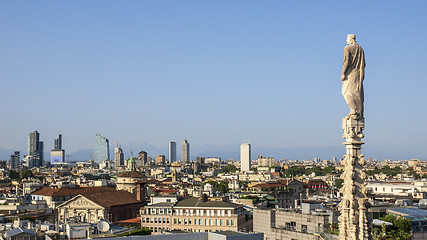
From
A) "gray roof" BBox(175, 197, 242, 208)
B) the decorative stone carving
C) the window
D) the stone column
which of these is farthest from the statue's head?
"gray roof" BBox(175, 197, 242, 208)

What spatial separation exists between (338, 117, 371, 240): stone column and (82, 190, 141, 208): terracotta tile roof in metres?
74.9

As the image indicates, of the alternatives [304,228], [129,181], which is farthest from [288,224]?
[129,181]

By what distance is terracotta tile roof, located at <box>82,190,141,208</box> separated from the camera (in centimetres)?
8334

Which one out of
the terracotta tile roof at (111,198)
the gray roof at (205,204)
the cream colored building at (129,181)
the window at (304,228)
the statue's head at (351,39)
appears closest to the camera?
the statue's head at (351,39)

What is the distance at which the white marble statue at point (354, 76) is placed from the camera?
9688 mm

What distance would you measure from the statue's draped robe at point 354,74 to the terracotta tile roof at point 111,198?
7493 cm

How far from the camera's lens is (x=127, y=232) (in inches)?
2084

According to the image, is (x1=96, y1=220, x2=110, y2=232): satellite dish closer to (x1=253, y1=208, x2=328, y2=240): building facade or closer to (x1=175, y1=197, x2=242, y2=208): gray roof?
(x1=253, y1=208, x2=328, y2=240): building facade

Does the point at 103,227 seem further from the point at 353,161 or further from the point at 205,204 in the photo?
the point at 353,161

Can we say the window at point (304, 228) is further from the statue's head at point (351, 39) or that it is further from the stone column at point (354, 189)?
the statue's head at point (351, 39)

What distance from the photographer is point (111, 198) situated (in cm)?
8644

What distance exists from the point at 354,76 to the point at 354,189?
188 cm

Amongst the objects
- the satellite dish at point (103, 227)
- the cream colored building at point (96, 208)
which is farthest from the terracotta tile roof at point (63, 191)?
the satellite dish at point (103, 227)

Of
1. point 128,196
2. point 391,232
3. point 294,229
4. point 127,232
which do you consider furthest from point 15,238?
point 128,196
